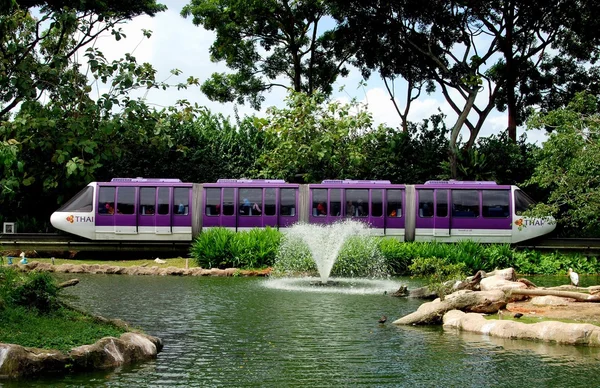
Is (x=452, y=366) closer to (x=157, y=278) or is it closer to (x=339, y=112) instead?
(x=157, y=278)

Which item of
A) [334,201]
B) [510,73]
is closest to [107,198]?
[334,201]

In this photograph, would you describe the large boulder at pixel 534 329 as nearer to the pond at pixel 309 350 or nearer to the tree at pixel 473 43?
the pond at pixel 309 350

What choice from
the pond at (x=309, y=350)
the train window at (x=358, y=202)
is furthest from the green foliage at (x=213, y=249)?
the pond at (x=309, y=350)

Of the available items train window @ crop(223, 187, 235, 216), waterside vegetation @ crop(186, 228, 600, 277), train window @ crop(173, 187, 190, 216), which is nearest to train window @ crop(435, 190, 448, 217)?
waterside vegetation @ crop(186, 228, 600, 277)

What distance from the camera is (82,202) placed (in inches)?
1174

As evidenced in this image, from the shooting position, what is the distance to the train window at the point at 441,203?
29547 millimetres

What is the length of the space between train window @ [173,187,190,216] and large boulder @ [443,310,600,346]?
16.4 m

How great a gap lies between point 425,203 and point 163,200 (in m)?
10.3

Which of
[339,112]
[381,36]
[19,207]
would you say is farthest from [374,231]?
[19,207]

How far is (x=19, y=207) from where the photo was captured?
35531mm

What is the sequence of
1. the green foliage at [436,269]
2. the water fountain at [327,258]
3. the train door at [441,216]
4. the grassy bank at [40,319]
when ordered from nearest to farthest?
1. the grassy bank at [40,319]
2. the green foliage at [436,269]
3. the water fountain at [327,258]
4. the train door at [441,216]

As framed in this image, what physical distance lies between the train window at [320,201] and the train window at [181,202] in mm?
4961

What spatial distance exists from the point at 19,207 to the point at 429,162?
19731 mm

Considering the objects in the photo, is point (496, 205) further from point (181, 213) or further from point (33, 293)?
point (33, 293)
